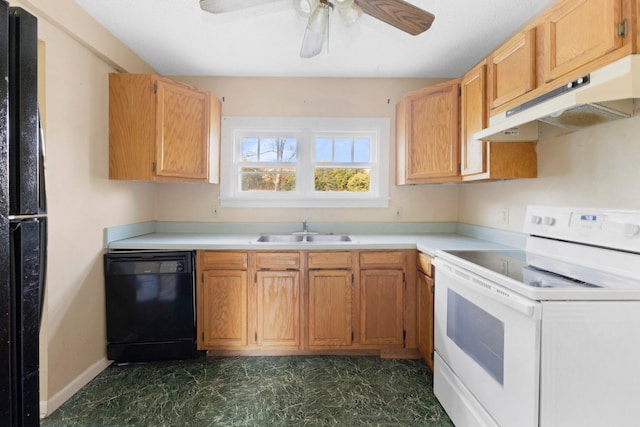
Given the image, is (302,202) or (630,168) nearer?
(630,168)

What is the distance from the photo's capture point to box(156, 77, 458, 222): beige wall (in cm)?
286

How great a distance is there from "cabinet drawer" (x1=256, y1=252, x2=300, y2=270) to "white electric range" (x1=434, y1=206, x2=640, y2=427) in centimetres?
112

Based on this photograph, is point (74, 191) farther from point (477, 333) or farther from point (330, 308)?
point (477, 333)

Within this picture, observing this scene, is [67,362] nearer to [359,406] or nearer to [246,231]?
[246,231]

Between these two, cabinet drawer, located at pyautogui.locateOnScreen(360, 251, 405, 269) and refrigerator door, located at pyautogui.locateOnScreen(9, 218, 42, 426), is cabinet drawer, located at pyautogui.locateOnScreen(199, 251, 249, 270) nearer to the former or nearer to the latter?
cabinet drawer, located at pyautogui.locateOnScreen(360, 251, 405, 269)

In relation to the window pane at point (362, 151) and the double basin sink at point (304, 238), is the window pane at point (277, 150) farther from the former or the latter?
the double basin sink at point (304, 238)

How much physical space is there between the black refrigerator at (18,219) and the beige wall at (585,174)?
221 cm

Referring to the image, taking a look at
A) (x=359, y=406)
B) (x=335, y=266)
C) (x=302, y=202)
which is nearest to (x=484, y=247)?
(x=335, y=266)

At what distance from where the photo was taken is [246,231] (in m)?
2.85

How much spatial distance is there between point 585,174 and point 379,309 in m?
1.52

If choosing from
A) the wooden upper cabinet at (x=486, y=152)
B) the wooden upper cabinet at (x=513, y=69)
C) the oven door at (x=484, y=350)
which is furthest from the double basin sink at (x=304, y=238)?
the wooden upper cabinet at (x=513, y=69)

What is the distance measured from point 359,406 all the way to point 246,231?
172 cm

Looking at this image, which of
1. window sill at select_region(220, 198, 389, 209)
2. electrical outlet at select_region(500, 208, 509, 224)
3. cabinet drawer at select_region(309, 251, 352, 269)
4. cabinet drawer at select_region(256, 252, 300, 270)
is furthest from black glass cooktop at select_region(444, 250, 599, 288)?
window sill at select_region(220, 198, 389, 209)

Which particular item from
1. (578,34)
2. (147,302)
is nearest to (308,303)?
(147,302)
